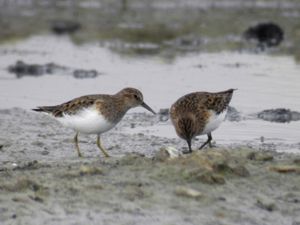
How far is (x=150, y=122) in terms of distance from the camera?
12289 millimetres

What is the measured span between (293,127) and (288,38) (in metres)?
10.5

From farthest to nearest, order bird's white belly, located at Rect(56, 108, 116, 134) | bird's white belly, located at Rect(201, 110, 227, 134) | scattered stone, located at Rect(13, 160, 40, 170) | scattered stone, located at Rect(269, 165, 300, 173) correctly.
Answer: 1. bird's white belly, located at Rect(201, 110, 227, 134)
2. bird's white belly, located at Rect(56, 108, 116, 134)
3. scattered stone, located at Rect(13, 160, 40, 170)
4. scattered stone, located at Rect(269, 165, 300, 173)

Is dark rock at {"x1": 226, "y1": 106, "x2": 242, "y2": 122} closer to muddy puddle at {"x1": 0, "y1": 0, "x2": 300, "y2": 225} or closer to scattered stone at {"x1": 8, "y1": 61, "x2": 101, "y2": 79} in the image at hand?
muddy puddle at {"x1": 0, "y1": 0, "x2": 300, "y2": 225}

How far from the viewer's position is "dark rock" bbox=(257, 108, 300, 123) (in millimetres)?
12383

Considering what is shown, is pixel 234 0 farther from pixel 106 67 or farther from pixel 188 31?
pixel 106 67

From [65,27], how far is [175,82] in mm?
9744

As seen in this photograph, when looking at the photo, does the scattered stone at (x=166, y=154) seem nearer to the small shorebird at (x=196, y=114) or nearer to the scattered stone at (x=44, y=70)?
the small shorebird at (x=196, y=114)

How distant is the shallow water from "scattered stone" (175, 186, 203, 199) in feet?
11.0

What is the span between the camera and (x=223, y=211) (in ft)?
23.7

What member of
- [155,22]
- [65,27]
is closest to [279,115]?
[155,22]

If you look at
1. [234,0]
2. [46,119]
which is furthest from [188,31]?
[46,119]

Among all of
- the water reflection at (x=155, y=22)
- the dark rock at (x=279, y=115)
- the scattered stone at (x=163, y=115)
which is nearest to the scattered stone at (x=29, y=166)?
the scattered stone at (x=163, y=115)

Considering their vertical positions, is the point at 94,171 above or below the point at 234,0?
below

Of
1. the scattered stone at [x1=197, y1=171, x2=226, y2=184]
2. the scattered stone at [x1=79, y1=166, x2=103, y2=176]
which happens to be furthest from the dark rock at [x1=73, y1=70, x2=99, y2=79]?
the scattered stone at [x1=197, y1=171, x2=226, y2=184]
